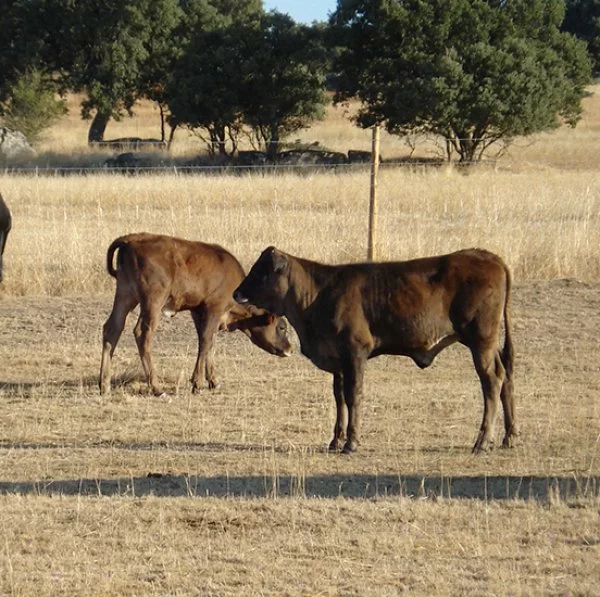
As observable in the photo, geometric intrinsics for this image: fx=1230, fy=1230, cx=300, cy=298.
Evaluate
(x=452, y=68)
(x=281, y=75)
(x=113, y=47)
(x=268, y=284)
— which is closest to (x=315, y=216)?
(x=268, y=284)

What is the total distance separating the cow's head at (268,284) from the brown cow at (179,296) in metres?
1.87

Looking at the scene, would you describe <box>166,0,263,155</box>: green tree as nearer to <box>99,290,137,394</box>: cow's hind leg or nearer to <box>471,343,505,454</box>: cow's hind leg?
<box>99,290,137,394</box>: cow's hind leg

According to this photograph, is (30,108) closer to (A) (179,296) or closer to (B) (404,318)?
(A) (179,296)

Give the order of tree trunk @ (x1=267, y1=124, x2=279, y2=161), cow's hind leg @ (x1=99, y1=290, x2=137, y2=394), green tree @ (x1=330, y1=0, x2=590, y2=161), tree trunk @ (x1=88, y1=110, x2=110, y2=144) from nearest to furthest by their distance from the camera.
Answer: cow's hind leg @ (x1=99, y1=290, x2=137, y2=394) < green tree @ (x1=330, y1=0, x2=590, y2=161) < tree trunk @ (x1=267, y1=124, x2=279, y2=161) < tree trunk @ (x1=88, y1=110, x2=110, y2=144)

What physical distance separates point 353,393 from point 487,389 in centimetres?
98

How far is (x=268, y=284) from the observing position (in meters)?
9.41

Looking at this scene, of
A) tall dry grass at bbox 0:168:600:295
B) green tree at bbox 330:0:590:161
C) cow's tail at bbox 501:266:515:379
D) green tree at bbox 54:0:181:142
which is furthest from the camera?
green tree at bbox 54:0:181:142

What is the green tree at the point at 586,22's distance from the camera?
65.1 metres

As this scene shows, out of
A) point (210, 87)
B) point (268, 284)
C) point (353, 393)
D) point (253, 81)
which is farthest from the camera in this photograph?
point (253, 81)

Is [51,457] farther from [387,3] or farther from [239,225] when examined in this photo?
[387,3]

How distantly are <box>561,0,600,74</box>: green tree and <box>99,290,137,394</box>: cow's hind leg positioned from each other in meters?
57.1

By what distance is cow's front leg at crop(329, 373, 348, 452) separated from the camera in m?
8.94

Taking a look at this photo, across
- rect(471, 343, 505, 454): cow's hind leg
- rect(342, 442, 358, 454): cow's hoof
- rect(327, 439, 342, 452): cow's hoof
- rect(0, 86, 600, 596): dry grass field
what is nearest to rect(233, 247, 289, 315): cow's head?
rect(0, 86, 600, 596): dry grass field

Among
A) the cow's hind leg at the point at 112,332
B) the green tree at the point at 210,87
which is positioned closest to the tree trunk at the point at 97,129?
the green tree at the point at 210,87
